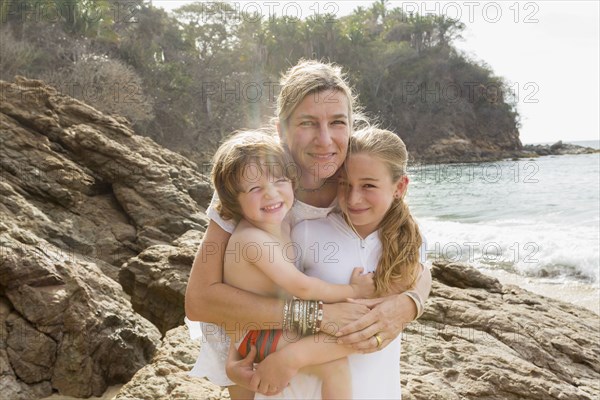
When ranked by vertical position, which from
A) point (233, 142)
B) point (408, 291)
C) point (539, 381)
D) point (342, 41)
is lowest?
point (539, 381)

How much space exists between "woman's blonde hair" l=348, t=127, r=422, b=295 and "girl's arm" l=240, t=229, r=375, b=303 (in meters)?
0.10

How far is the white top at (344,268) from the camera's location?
7.40 ft

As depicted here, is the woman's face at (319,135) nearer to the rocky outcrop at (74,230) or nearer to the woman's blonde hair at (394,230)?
the woman's blonde hair at (394,230)

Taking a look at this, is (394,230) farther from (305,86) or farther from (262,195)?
(305,86)

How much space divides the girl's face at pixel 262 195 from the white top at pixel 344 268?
0.17m

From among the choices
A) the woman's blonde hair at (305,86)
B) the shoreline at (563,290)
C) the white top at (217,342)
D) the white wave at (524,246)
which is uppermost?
the woman's blonde hair at (305,86)

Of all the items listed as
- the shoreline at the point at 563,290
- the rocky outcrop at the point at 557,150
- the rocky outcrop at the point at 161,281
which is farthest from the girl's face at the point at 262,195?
the rocky outcrop at the point at 557,150

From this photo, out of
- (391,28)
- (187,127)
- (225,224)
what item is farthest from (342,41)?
(225,224)

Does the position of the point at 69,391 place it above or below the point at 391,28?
below

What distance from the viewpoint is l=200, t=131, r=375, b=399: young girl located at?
2207 millimetres

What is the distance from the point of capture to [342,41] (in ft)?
154

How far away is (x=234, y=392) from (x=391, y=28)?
179 ft

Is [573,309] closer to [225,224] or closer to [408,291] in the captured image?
[408,291]

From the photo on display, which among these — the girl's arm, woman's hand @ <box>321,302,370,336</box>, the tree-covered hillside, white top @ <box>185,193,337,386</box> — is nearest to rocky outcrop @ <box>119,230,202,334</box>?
white top @ <box>185,193,337,386</box>
